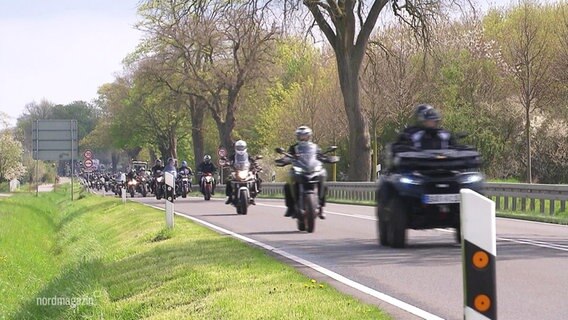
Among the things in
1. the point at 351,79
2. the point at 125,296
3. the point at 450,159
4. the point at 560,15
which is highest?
the point at 560,15

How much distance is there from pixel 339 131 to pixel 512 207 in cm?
2972

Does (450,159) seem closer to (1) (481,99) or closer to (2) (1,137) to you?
(1) (481,99)

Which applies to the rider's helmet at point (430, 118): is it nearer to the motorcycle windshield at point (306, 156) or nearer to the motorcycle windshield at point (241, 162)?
the motorcycle windshield at point (306, 156)

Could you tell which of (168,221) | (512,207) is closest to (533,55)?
(512,207)

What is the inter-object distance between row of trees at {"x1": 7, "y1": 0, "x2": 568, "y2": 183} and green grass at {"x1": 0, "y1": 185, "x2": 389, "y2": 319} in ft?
44.8

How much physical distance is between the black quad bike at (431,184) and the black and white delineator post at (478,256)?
811 cm

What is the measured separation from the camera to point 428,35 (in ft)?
105

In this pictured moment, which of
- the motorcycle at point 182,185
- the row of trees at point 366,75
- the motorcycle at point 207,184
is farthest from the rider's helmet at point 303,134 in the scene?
the motorcycle at point 182,185

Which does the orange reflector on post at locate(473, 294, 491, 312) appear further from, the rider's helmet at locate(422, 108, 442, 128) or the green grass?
the rider's helmet at locate(422, 108, 442, 128)

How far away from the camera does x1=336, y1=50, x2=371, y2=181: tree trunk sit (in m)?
34.9

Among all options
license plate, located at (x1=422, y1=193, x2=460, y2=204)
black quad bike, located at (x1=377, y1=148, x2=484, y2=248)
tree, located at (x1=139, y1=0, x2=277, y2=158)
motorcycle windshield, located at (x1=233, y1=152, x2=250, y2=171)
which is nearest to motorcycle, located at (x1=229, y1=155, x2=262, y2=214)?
motorcycle windshield, located at (x1=233, y1=152, x2=250, y2=171)

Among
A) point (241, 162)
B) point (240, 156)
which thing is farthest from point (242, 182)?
point (240, 156)

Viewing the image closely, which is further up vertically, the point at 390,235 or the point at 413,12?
the point at 413,12

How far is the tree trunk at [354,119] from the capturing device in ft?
115
